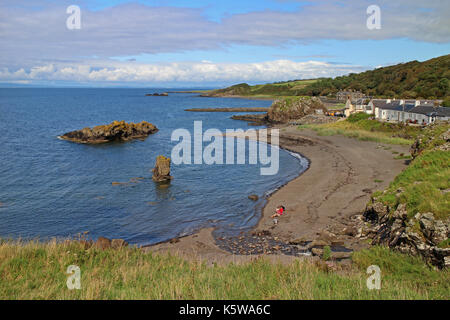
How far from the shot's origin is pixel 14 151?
164 feet

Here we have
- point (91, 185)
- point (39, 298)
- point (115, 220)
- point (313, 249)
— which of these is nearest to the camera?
point (39, 298)

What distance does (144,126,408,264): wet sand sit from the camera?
18.8 metres

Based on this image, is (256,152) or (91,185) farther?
(256,152)

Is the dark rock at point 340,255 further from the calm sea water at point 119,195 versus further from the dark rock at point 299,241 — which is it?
the calm sea water at point 119,195

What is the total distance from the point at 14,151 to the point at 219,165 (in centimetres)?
3084

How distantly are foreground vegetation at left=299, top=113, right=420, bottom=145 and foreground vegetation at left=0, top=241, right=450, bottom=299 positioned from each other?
4150 centimetres

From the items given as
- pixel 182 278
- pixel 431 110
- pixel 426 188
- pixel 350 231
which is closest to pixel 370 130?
pixel 431 110

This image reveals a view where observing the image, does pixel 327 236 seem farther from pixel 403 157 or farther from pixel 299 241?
pixel 403 157

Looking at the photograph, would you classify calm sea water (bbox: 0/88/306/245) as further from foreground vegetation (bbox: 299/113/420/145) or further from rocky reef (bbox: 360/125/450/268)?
foreground vegetation (bbox: 299/113/420/145)

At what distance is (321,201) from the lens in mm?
26406

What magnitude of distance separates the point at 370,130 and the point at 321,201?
128ft

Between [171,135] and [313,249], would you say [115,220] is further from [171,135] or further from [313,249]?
[171,135]

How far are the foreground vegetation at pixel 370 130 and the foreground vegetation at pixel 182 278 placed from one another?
136 ft
